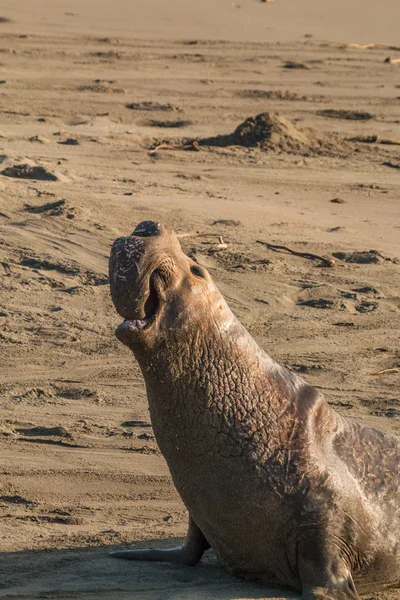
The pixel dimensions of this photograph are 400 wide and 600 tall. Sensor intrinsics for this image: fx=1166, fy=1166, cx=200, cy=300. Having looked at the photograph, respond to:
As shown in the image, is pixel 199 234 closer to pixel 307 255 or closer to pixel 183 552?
pixel 307 255

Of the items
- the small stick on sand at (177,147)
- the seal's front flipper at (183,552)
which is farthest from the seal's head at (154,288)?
the small stick on sand at (177,147)

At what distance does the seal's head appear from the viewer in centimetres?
386

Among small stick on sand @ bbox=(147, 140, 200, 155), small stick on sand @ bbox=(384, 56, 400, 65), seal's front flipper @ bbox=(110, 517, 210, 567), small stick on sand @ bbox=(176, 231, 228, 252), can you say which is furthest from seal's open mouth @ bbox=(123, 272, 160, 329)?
small stick on sand @ bbox=(384, 56, 400, 65)

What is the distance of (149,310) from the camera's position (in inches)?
156

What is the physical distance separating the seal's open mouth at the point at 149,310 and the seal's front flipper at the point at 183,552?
1087 millimetres

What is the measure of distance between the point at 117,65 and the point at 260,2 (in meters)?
11.9

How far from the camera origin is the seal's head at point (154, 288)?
3.86m

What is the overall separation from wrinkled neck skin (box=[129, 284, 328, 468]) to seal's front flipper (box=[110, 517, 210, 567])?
0.57 metres

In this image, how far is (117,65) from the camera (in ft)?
67.4

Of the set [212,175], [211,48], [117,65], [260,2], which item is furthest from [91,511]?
Answer: [260,2]

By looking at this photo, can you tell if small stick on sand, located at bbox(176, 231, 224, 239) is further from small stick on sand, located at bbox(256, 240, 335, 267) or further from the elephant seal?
the elephant seal

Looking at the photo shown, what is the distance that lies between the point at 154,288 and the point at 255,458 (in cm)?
79

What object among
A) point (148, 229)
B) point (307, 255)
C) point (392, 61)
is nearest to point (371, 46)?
point (392, 61)

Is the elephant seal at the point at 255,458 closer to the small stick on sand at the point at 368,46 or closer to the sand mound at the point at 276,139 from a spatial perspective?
the sand mound at the point at 276,139
